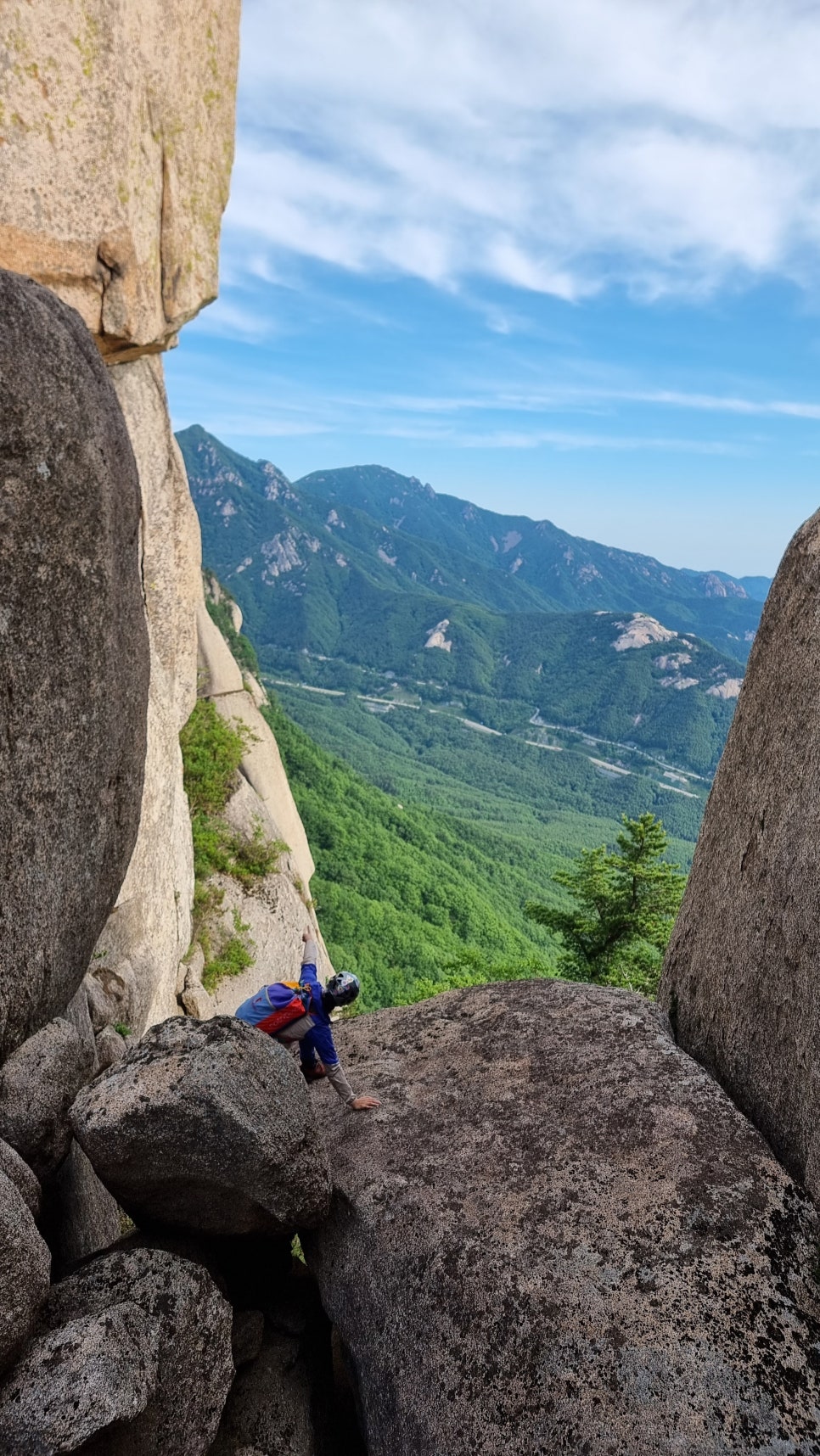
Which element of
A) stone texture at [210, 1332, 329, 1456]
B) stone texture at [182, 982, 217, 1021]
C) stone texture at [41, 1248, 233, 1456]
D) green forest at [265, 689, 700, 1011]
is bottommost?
green forest at [265, 689, 700, 1011]

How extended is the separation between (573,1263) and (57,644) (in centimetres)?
675

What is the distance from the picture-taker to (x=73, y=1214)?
24.6 ft

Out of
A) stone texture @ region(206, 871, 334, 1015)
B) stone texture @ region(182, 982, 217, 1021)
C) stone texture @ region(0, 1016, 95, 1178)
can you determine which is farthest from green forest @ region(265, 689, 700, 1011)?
stone texture @ region(0, 1016, 95, 1178)

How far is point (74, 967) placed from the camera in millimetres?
7746

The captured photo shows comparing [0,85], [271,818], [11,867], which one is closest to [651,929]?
[271,818]

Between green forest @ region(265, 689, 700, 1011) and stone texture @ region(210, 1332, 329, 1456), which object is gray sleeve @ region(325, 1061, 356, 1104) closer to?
stone texture @ region(210, 1332, 329, 1456)

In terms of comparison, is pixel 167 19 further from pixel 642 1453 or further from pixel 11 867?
pixel 642 1453

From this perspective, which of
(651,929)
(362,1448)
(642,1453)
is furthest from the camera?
(651,929)

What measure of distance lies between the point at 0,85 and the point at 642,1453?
18097 mm

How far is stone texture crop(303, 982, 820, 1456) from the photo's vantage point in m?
5.57

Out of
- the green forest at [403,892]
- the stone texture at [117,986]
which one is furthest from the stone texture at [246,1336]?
the green forest at [403,892]

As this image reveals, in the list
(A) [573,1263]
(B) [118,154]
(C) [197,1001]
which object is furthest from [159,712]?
(A) [573,1263]

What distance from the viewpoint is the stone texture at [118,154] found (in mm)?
12516

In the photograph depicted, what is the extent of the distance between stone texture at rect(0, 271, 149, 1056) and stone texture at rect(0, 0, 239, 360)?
25.8 ft
